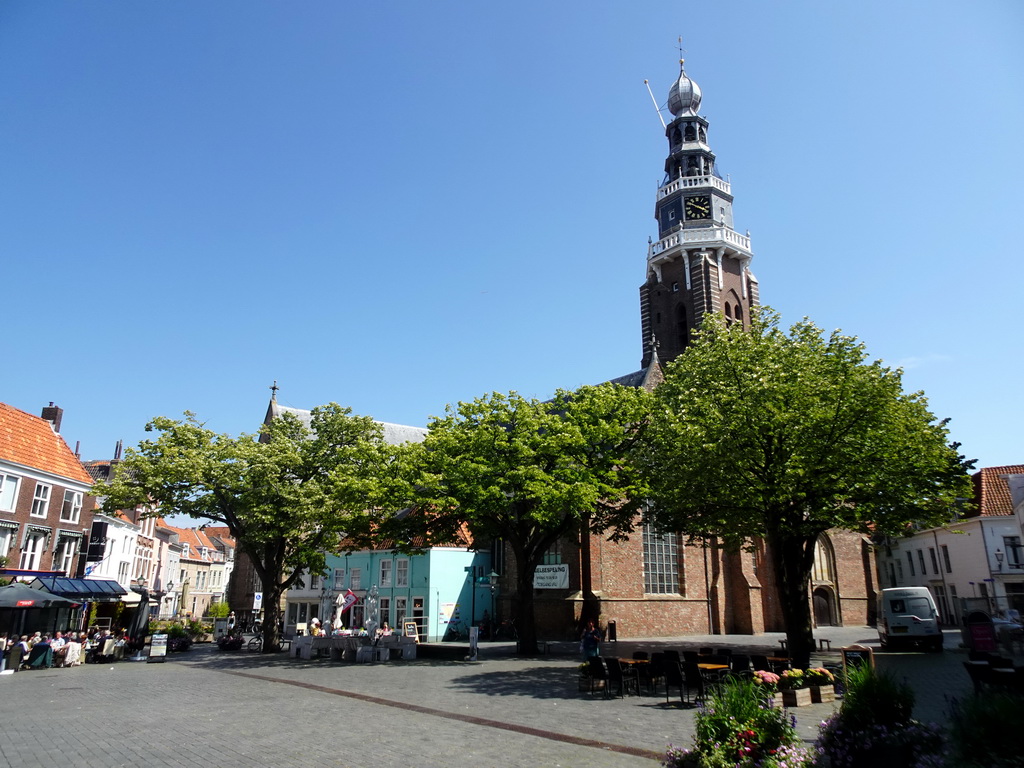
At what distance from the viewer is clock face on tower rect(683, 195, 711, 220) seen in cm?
5531

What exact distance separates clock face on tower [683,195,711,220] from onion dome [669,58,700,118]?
9.01 m

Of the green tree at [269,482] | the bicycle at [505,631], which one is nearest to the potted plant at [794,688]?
the green tree at [269,482]

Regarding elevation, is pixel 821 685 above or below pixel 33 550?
below

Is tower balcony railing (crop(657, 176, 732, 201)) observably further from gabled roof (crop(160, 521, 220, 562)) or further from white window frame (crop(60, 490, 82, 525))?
gabled roof (crop(160, 521, 220, 562))

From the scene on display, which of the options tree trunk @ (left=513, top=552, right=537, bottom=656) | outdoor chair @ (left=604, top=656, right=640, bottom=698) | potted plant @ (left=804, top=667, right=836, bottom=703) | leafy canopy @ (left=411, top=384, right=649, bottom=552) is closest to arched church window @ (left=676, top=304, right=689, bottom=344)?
leafy canopy @ (left=411, top=384, right=649, bottom=552)

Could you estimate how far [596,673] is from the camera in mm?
15281

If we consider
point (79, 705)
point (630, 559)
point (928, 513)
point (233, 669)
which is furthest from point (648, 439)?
point (79, 705)

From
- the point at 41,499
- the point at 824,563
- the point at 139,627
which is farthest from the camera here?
the point at 824,563

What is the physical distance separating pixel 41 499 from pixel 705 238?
45898 mm

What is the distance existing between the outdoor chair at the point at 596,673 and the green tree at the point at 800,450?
531 cm

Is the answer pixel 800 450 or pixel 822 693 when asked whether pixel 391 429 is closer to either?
pixel 800 450

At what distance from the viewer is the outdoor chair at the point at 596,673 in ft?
49.8

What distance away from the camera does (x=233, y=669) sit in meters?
22.3

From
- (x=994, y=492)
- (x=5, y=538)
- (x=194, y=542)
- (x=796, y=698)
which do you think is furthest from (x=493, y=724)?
(x=194, y=542)
